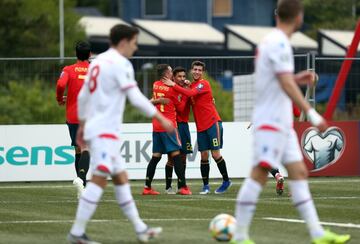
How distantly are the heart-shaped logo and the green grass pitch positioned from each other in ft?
7.55

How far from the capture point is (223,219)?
10.8 m

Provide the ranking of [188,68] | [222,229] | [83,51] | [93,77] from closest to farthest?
1. [93,77]
2. [222,229]
3. [83,51]
4. [188,68]

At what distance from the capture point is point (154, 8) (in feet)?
255

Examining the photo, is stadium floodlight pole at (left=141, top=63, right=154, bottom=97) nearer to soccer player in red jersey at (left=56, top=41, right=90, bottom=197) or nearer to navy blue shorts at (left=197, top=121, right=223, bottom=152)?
navy blue shorts at (left=197, top=121, right=223, bottom=152)

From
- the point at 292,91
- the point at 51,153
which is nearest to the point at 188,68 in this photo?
the point at 51,153

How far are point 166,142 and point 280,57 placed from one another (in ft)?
26.0

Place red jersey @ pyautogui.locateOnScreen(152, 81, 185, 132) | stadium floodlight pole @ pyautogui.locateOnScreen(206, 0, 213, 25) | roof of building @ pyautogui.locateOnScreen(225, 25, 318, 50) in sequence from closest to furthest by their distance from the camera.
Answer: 1. red jersey @ pyautogui.locateOnScreen(152, 81, 185, 132)
2. roof of building @ pyautogui.locateOnScreen(225, 25, 318, 50)
3. stadium floodlight pole @ pyautogui.locateOnScreen(206, 0, 213, 25)

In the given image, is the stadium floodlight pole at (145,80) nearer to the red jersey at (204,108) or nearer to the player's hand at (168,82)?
the red jersey at (204,108)

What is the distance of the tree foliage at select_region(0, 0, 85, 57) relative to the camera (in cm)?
5888

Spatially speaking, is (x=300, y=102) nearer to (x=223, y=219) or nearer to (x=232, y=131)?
(x=223, y=219)

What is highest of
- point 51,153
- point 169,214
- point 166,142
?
point 166,142

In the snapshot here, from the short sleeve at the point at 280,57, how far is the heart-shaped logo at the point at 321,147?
41.1 ft

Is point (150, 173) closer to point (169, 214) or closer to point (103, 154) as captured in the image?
point (169, 214)

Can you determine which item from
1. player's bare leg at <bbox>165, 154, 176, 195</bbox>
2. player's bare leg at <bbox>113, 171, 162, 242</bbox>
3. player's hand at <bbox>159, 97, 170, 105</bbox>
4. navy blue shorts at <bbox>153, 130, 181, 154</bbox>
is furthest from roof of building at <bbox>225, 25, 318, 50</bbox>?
player's bare leg at <bbox>113, 171, 162, 242</bbox>
